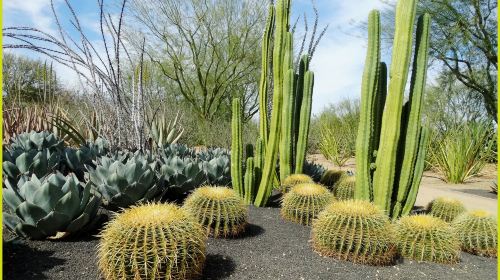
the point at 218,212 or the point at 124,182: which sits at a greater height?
the point at 124,182

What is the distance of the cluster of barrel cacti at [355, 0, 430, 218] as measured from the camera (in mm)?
3889

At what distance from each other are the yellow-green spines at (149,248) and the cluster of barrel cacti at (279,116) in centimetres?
218

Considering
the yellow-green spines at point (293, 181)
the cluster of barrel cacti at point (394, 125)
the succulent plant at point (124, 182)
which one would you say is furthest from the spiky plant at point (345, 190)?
the succulent plant at point (124, 182)

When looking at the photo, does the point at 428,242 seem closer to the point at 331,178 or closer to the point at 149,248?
the point at 149,248

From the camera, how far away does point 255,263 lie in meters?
2.98

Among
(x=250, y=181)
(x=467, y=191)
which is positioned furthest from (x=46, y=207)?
(x=467, y=191)

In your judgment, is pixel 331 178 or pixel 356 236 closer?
pixel 356 236

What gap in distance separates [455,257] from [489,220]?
788mm

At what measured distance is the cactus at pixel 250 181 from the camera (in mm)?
4664

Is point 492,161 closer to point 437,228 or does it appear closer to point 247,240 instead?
point 437,228

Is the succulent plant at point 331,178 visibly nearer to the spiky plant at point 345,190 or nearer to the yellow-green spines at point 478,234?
the spiky plant at point 345,190

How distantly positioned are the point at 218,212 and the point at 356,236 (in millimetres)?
1151

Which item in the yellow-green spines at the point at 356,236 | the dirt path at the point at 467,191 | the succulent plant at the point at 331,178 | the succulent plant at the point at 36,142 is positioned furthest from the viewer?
the dirt path at the point at 467,191

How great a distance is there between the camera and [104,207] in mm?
3785
